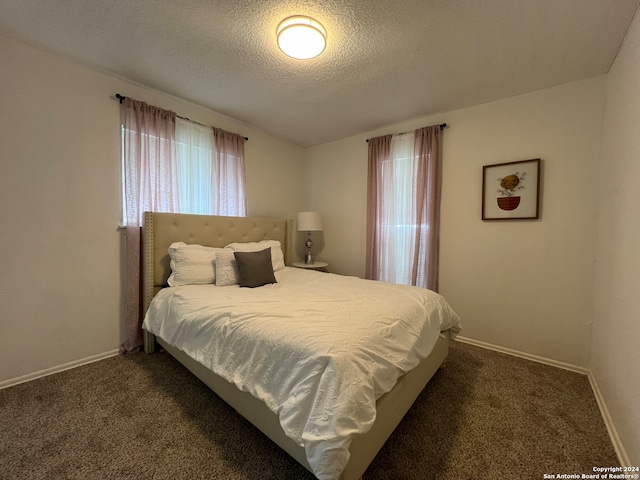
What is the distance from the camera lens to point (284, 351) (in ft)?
3.90

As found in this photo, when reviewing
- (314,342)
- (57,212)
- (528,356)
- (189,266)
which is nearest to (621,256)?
(528,356)

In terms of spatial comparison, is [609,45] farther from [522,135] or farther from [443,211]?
[443,211]

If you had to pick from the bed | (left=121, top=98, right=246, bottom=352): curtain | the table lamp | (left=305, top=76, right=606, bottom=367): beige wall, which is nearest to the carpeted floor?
the bed

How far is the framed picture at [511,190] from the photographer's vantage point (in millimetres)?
2338

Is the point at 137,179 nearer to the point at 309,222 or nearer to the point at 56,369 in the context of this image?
the point at 56,369

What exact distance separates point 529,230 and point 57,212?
4.07 metres

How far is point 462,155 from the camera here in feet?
8.92

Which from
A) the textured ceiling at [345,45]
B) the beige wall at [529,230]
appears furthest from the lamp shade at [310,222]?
the beige wall at [529,230]

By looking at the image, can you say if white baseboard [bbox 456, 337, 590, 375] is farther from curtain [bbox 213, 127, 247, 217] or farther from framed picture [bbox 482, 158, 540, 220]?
curtain [bbox 213, 127, 247, 217]

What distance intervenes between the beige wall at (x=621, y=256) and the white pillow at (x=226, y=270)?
2.63 meters

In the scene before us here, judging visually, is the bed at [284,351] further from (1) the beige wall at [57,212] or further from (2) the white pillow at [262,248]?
(1) the beige wall at [57,212]

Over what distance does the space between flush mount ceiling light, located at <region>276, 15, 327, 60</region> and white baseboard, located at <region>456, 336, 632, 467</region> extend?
9.43 ft

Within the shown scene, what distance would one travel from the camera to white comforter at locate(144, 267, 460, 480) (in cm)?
99

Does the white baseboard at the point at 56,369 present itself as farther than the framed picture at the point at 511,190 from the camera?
No
